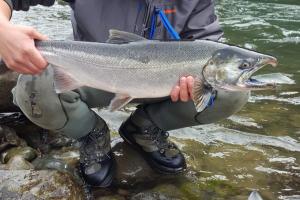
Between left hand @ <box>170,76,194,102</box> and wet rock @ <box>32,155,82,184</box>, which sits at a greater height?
left hand @ <box>170,76,194,102</box>

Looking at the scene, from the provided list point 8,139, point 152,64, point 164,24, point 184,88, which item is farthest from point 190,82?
point 8,139

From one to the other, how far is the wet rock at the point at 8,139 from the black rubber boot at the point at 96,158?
0.67 metres

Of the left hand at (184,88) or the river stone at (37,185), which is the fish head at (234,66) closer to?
the left hand at (184,88)

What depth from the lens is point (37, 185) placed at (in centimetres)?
311

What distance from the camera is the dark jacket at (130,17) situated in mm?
3549

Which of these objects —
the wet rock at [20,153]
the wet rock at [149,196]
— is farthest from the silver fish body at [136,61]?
the wet rock at [20,153]

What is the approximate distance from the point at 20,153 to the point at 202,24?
5.40 feet

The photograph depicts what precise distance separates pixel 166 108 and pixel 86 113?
0.59 meters

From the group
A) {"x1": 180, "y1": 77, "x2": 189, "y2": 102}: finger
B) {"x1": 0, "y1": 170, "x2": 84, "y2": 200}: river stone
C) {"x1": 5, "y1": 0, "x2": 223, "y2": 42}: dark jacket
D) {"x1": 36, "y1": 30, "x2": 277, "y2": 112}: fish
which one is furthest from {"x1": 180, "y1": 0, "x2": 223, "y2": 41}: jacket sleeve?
{"x1": 0, "y1": 170, "x2": 84, "y2": 200}: river stone

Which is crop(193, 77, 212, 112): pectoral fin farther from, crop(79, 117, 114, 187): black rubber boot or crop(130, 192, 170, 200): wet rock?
crop(79, 117, 114, 187): black rubber boot

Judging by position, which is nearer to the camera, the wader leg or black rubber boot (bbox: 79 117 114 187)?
the wader leg

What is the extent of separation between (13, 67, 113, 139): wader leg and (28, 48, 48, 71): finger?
0.35 m

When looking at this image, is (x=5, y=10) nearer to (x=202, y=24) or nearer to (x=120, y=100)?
(x=120, y=100)

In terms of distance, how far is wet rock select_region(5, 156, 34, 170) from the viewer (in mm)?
3512
